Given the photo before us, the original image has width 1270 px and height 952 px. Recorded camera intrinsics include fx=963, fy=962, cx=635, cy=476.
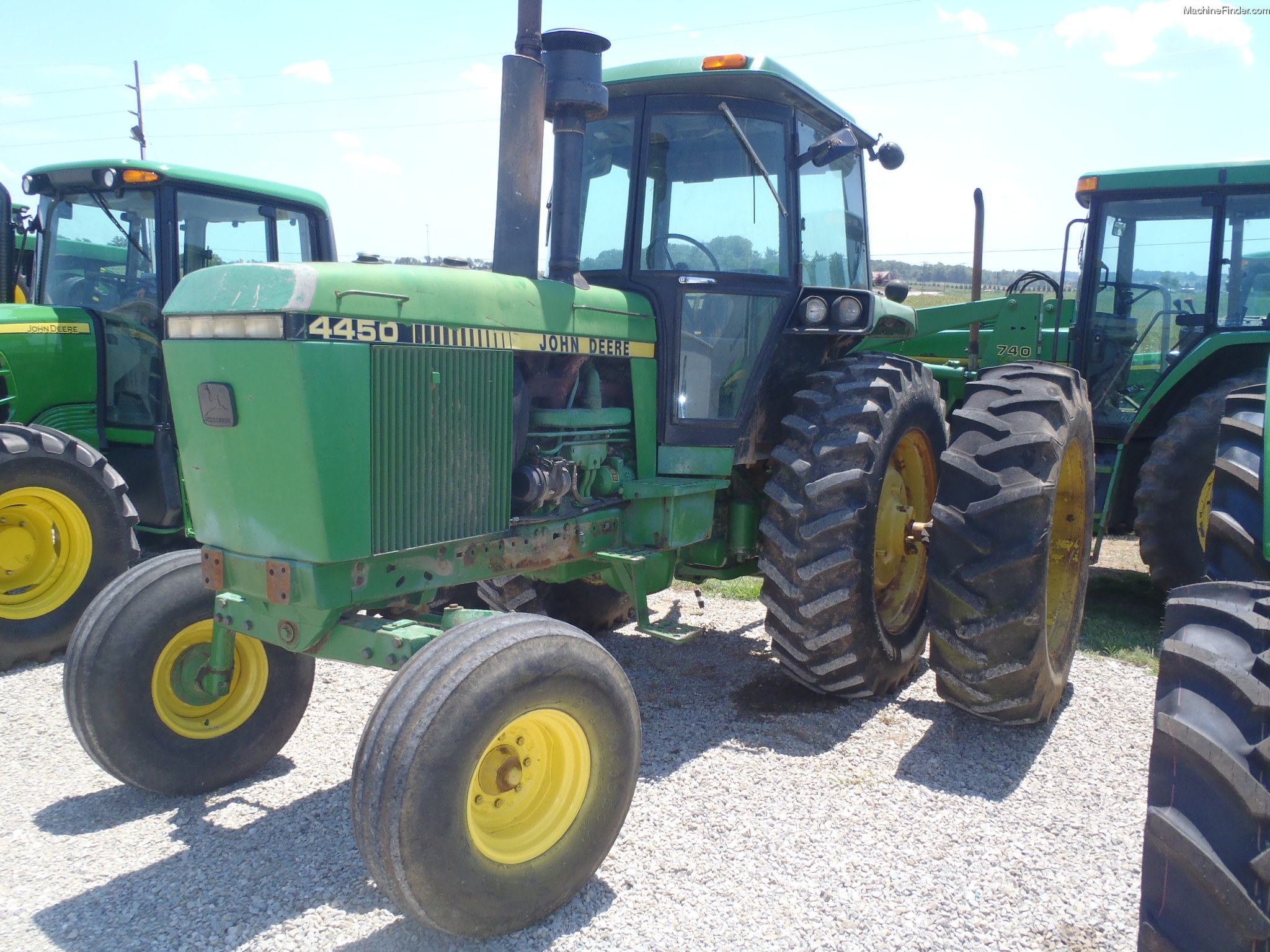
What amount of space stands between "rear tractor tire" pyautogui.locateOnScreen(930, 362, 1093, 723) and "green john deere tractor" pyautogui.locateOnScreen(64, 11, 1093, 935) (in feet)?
0.04

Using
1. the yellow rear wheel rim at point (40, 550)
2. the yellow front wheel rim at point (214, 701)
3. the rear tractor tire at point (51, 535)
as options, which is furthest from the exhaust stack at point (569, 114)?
the yellow rear wheel rim at point (40, 550)

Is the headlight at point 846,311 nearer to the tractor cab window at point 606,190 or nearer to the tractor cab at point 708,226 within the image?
the tractor cab at point 708,226

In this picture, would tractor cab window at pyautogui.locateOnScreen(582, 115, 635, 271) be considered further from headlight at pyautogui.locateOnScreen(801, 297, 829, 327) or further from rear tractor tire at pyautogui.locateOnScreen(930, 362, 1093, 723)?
rear tractor tire at pyautogui.locateOnScreen(930, 362, 1093, 723)

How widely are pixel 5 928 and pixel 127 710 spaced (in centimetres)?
73

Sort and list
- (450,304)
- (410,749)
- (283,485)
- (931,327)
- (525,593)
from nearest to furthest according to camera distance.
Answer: (410,749), (283,485), (450,304), (525,593), (931,327)

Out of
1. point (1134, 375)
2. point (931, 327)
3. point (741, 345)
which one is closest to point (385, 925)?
point (741, 345)

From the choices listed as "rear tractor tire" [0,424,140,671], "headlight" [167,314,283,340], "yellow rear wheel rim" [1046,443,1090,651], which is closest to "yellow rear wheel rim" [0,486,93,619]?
"rear tractor tire" [0,424,140,671]

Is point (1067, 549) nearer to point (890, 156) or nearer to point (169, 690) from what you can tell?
point (890, 156)

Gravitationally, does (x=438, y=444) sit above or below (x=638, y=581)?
above

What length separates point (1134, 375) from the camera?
6.75 meters

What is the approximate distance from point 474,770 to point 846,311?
Result: 2707mm

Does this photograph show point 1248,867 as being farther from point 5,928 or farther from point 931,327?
point 931,327

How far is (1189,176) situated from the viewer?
6.27 meters

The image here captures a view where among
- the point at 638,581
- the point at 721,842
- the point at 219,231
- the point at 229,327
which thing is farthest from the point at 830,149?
the point at 219,231
